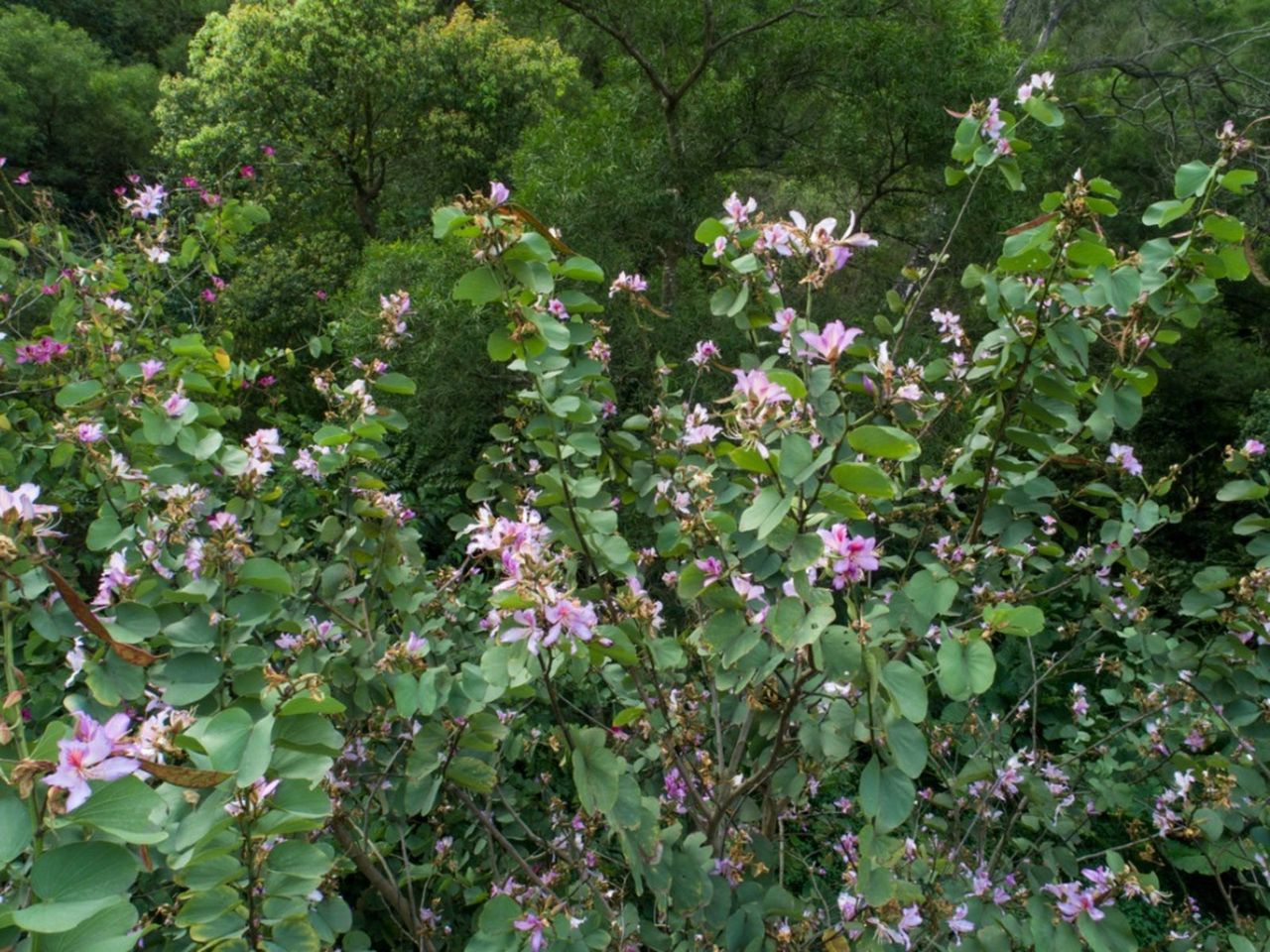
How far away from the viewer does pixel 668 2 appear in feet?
16.1

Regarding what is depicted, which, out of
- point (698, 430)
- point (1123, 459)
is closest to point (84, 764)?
point (698, 430)

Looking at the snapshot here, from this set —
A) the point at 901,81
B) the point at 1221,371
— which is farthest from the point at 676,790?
the point at 1221,371

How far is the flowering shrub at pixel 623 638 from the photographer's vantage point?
32.8 inches

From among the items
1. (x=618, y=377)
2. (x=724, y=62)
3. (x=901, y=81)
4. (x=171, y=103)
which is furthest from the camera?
(x=171, y=103)

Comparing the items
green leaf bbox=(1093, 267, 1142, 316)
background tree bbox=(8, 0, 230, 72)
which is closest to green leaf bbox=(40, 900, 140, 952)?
green leaf bbox=(1093, 267, 1142, 316)

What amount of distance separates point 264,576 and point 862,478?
801mm

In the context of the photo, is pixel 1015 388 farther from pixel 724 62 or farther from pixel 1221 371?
pixel 1221 371

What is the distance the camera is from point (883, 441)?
863mm

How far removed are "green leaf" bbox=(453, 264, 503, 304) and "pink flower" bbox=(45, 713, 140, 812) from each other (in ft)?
1.98

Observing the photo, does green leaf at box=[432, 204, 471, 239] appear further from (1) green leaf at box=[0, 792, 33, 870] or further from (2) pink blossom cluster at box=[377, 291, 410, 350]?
(2) pink blossom cluster at box=[377, 291, 410, 350]

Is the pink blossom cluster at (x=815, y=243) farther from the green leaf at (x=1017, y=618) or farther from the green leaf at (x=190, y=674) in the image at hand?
the green leaf at (x=190, y=674)

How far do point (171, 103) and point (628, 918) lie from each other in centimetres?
1069

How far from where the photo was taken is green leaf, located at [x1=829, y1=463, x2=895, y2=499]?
0.85m

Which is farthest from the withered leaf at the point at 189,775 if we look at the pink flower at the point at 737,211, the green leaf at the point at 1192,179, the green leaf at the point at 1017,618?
the green leaf at the point at 1192,179
